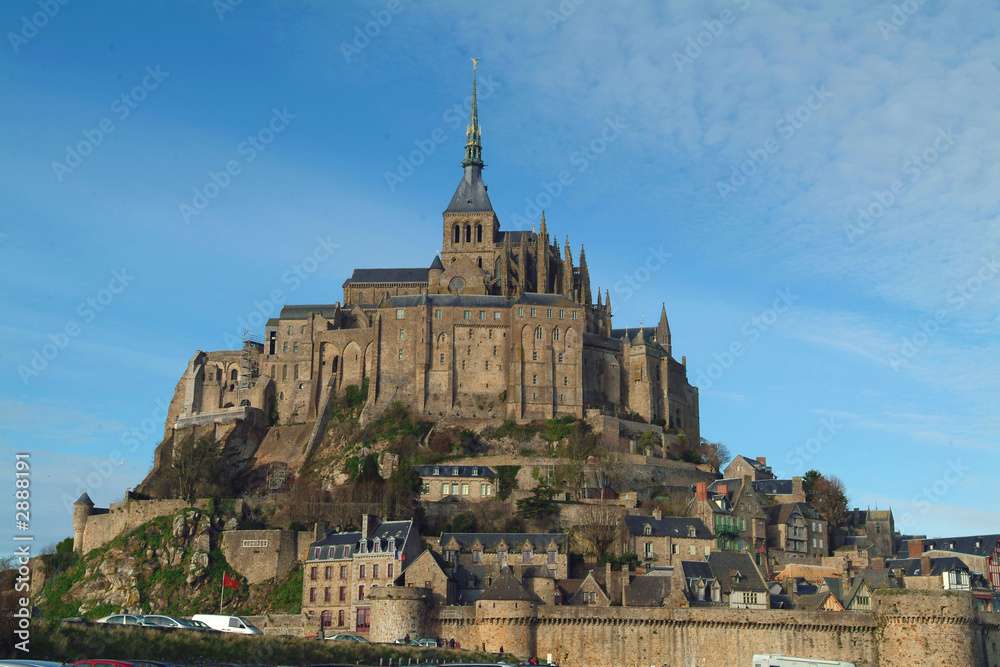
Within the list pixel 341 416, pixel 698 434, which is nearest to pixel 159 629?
pixel 341 416

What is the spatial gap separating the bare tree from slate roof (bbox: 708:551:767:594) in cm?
703

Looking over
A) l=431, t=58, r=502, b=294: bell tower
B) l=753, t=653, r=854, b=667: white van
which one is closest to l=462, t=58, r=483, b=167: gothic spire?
l=431, t=58, r=502, b=294: bell tower

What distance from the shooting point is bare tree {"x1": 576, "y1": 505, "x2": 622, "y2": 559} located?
7038cm

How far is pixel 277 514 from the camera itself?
73.5m

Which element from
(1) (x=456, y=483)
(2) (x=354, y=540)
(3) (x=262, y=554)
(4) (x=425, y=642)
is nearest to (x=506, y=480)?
(1) (x=456, y=483)

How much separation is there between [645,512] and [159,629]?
36880 millimetres

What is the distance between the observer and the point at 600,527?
71312mm

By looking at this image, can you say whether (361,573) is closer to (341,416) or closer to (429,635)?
(429,635)

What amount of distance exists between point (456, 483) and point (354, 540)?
579 inches

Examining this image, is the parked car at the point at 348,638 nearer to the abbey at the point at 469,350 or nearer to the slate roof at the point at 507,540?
the slate roof at the point at 507,540

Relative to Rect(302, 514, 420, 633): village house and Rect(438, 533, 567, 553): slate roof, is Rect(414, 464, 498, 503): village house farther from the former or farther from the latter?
Rect(302, 514, 420, 633): village house

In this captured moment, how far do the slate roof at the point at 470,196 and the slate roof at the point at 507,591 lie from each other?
5037cm

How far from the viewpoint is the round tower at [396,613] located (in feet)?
189

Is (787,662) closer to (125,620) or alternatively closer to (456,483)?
(125,620)
